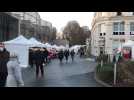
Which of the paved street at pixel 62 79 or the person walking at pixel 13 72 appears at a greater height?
the person walking at pixel 13 72

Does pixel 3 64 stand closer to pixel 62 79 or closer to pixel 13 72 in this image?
pixel 13 72

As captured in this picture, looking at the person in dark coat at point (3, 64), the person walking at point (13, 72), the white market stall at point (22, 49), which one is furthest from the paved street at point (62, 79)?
the person walking at point (13, 72)

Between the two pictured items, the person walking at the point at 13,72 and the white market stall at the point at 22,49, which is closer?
the person walking at the point at 13,72

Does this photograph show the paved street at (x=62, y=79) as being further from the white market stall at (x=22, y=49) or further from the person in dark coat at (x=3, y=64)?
the person in dark coat at (x=3, y=64)

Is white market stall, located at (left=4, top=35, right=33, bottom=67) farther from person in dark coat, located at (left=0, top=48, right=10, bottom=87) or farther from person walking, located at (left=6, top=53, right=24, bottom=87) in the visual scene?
person walking, located at (left=6, top=53, right=24, bottom=87)

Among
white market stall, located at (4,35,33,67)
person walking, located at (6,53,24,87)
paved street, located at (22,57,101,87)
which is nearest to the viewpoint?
person walking, located at (6,53,24,87)

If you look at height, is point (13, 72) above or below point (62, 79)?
above

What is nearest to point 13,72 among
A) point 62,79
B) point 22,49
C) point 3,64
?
point 3,64

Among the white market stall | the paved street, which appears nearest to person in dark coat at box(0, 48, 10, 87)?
the paved street

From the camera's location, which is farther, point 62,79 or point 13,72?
point 62,79
